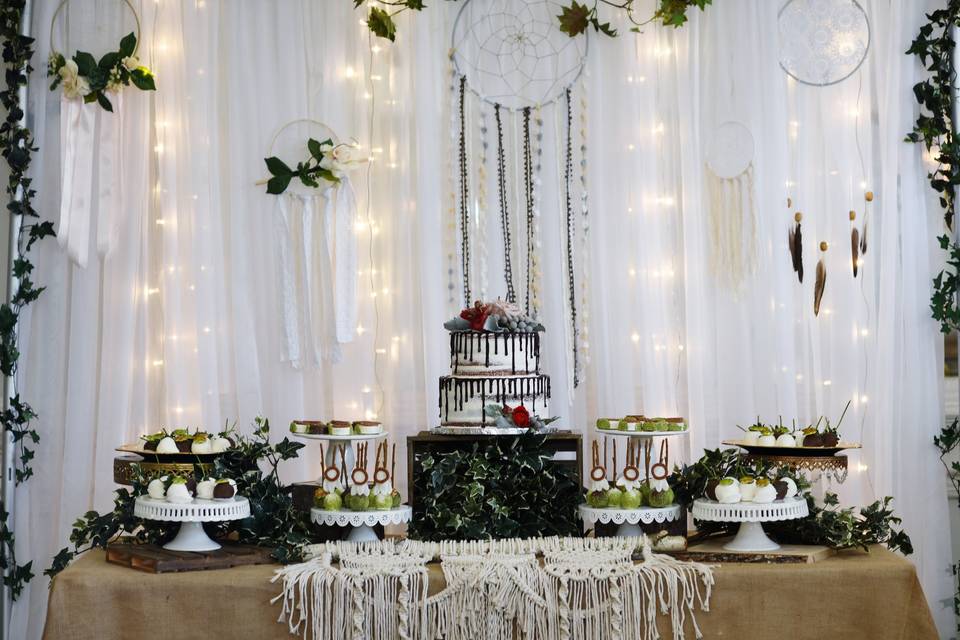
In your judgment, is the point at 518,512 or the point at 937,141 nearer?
the point at 518,512

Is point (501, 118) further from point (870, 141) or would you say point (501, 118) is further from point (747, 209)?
point (870, 141)

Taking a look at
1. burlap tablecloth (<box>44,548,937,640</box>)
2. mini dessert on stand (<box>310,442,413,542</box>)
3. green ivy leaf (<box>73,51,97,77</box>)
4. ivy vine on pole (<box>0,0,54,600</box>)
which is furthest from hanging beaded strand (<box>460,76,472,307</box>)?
burlap tablecloth (<box>44,548,937,640</box>)

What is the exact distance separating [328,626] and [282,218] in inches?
74.6

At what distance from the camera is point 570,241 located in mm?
4117

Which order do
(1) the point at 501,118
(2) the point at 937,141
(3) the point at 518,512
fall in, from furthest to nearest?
1. (1) the point at 501,118
2. (2) the point at 937,141
3. (3) the point at 518,512

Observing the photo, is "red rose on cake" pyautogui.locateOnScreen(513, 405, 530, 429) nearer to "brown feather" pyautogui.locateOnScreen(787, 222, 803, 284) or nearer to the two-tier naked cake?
the two-tier naked cake

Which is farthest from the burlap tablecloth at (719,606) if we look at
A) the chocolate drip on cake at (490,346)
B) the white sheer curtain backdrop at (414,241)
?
the white sheer curtain backdrop at (414,241)

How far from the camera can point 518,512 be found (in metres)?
→ 3.15

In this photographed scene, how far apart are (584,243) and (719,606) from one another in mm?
1738

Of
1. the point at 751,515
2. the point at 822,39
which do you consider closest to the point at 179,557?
the point at 751,515

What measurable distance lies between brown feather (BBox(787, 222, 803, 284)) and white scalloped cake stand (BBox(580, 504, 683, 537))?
1342mm

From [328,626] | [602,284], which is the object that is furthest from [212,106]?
[328,626]

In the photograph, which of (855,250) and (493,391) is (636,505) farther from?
(855,250)

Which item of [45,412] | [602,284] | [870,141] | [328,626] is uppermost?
[870,141]
